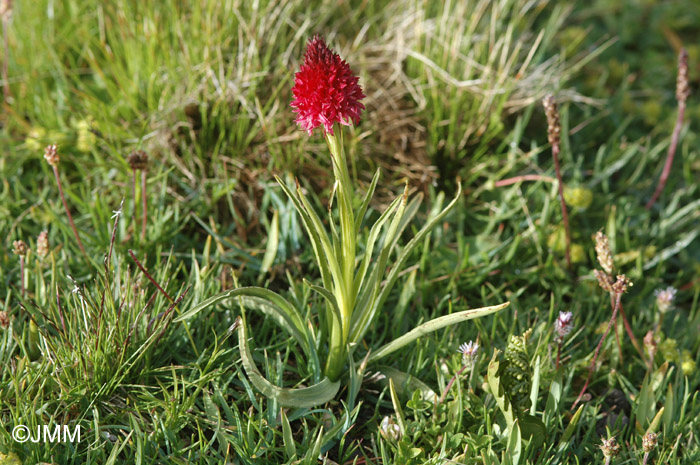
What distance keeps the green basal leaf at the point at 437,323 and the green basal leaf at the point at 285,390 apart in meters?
0.15

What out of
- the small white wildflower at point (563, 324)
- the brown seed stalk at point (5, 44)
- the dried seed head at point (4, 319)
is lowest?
the dried seed head at point (4, 319)

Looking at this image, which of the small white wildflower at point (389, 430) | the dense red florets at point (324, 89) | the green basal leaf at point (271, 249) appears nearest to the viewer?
the dense red florets at point (324, 89)

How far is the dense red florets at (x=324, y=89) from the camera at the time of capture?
4.86ft

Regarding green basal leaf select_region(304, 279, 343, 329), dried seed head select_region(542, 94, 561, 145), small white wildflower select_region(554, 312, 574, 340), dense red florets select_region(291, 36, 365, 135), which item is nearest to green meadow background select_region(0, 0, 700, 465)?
small white wildflower select_region(554, 312, 574, 340)

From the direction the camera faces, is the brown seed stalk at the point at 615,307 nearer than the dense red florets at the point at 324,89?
No

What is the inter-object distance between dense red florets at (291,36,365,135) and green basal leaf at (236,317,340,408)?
575 millimetres

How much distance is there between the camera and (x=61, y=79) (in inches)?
113

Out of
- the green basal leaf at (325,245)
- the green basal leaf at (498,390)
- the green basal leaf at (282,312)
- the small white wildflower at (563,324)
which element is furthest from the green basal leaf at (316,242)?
the small white wildflower at (563,324)

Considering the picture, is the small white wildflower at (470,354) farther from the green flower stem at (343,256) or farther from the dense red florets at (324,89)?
the dense red florets at (324,89)

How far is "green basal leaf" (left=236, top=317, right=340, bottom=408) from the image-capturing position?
1740mm

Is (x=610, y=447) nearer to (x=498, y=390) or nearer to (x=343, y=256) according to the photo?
(x=498, y=390)

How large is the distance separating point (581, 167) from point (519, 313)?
96cm

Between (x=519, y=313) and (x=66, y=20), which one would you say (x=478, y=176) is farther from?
(x=66, y=20)

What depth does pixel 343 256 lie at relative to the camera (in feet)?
5.81
